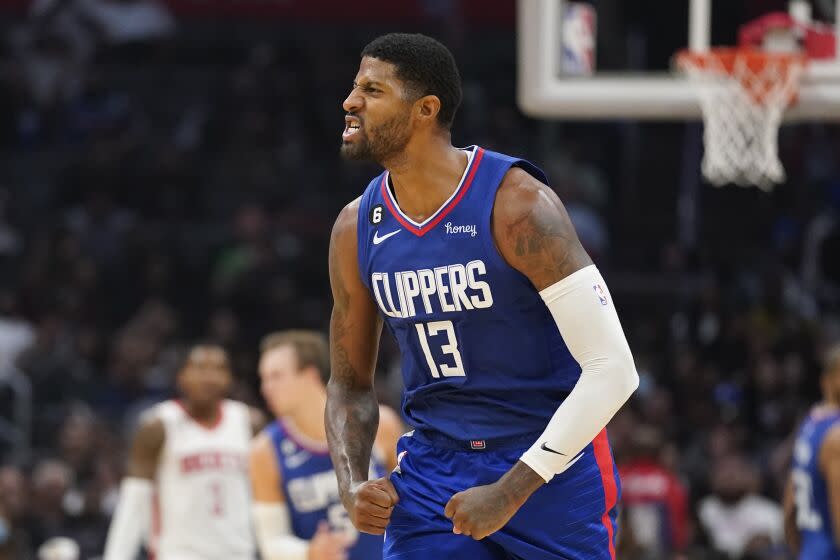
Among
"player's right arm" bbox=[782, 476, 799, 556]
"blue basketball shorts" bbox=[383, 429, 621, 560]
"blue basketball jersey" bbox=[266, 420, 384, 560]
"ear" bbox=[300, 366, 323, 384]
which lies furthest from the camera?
"player's right arm" bbox=[782, 476, 799, 556]

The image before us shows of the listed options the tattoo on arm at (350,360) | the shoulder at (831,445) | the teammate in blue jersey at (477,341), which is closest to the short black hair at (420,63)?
the teammate in blue jersey at (477,341)

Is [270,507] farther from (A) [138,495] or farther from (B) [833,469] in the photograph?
(B) [833,469]

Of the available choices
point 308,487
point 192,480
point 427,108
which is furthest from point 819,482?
point 427,108

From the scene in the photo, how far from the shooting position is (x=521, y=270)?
3.55 metres

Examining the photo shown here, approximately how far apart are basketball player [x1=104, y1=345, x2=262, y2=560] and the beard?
374cm

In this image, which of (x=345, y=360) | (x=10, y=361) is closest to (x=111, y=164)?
(x=10, y=361)

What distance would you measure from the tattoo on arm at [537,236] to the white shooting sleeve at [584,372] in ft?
0.11

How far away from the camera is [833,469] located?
6188 millimetres

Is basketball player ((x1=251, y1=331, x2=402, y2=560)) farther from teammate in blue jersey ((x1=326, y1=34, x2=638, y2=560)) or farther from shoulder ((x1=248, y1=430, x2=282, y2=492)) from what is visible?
teammate in blue jersey ((x1=326, y1=34, x2=638, y2=560))

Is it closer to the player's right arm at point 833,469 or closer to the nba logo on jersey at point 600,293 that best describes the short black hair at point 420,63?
the nba logo on jersey at point 600,293

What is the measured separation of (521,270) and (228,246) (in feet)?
36.3

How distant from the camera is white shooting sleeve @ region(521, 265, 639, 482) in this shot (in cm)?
345

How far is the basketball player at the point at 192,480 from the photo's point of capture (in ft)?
23.6

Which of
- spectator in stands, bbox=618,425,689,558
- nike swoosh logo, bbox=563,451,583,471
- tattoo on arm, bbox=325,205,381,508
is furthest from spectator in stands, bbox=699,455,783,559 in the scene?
nike swoosh logo, bbox=563,451,583,471
